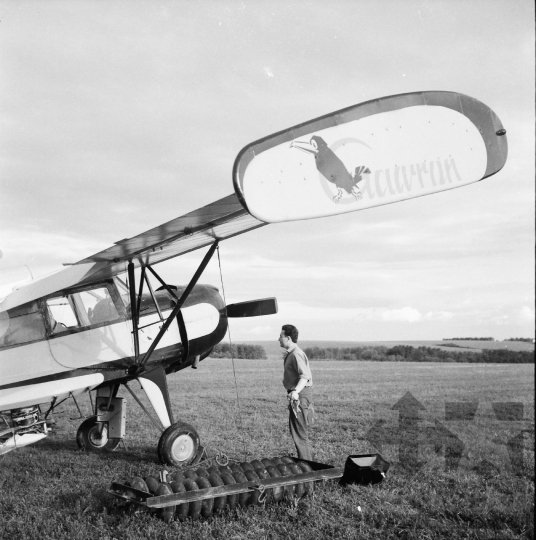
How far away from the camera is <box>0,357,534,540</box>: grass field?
5078mm

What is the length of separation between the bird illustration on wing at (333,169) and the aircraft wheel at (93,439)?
680 centimetres

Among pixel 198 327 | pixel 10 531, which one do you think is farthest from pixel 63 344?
pixel 10 531

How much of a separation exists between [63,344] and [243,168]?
16.6 feet

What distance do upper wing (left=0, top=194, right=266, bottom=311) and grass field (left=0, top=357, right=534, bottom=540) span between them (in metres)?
2.61

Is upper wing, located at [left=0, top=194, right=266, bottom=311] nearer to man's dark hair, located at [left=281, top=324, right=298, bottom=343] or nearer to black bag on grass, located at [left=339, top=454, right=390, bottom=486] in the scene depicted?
man's dark hair, located at [left=281, top=324, right=298, bottom=343]

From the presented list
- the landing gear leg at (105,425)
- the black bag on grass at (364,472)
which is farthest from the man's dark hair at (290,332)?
the landing gear leg at (105,425)

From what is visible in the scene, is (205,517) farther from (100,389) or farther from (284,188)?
(100,389)

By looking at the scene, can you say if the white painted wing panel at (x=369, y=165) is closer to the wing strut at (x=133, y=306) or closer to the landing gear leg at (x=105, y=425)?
the wing strut at (x=133, y=306)

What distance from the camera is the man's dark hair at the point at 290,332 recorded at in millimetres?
7313

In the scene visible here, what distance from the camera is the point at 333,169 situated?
4707 mm

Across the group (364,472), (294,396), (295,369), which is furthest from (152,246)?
(364,472)

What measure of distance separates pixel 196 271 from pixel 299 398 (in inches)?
99.6

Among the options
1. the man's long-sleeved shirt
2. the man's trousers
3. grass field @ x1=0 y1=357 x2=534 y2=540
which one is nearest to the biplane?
grass field @ x1=0 y1=357 x2=534 y2=540

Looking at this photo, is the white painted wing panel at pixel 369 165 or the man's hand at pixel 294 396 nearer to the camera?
the white painted wing panel at pixel 369 165
